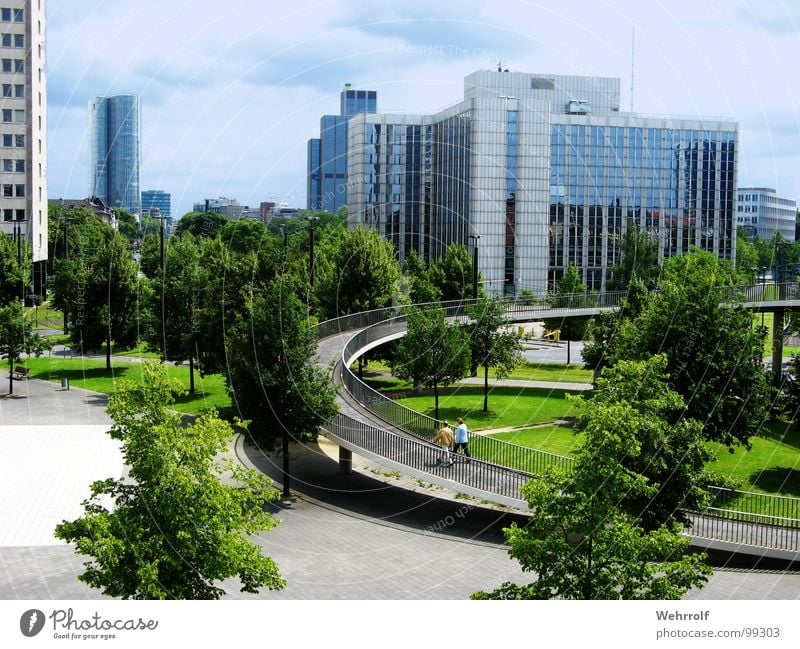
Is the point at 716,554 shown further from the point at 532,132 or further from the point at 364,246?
the point at 532,132

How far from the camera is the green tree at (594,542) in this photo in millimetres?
12375

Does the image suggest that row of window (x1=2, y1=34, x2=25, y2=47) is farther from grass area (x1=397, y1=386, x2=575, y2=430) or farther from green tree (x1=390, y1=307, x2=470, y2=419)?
green tree (x1=390, y1=307, x2=470, y2=419)

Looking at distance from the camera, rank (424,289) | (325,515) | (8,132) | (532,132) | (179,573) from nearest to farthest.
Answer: (179,573) → (325,515) → (424,289) → (8,132) → (532,132)

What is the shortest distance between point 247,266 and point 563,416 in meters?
14.2

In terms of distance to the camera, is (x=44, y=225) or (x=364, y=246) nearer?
(x=364, y=246)

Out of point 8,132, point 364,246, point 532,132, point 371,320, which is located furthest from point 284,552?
point 532,132

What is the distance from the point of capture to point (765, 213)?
15088cm

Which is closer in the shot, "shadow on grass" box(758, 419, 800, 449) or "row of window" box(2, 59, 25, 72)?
"shadow on grass" box(758, 419, 800, 449)

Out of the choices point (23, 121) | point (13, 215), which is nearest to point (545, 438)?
point (23, 121)

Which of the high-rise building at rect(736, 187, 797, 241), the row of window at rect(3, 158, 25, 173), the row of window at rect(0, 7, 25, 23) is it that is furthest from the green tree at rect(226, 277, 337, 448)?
the high-rise building at rect(736, 187, 797, 241)

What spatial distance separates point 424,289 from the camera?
157 ft

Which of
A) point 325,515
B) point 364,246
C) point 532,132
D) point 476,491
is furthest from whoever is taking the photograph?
point 532,132

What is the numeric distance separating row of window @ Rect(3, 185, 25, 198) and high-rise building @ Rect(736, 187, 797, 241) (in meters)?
109

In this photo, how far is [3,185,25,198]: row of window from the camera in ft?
233
